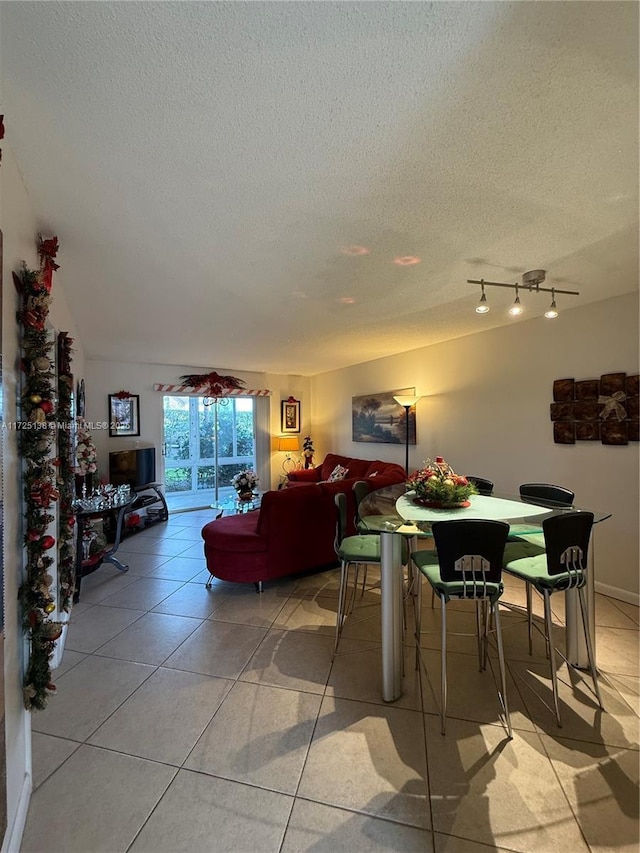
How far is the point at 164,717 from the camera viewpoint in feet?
5.90

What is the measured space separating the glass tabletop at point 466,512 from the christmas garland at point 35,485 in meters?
1.53

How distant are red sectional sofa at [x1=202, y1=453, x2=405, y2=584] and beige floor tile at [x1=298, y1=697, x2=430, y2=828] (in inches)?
55.6

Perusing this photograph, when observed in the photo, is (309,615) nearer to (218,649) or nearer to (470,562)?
(218,649)

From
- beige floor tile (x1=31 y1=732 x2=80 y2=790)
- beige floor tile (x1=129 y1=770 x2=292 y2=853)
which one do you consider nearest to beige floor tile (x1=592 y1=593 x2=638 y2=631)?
beige floor tile (x1=129 y1=770 x2=292 y2=853)

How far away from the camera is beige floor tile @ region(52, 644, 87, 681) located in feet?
7.00

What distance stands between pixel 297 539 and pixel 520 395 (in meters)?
2.75

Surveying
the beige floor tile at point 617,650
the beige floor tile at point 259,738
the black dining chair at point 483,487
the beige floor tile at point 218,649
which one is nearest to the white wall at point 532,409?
the beige floor tile at point 617,650

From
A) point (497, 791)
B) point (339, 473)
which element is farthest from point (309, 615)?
point (339, 473)

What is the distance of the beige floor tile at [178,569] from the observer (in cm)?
354

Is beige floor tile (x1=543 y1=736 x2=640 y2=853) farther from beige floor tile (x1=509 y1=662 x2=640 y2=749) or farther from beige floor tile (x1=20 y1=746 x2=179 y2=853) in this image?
beige floor tile (x1=20 y1=746 x2=179 y2=853)

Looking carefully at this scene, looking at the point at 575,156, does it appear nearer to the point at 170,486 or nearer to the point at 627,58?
the point at 627,58

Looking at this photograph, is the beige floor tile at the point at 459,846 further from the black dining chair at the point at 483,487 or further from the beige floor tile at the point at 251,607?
the black dining chair at the point at 483,487

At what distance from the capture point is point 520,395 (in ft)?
12.1

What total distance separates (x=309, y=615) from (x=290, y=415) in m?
4.84
